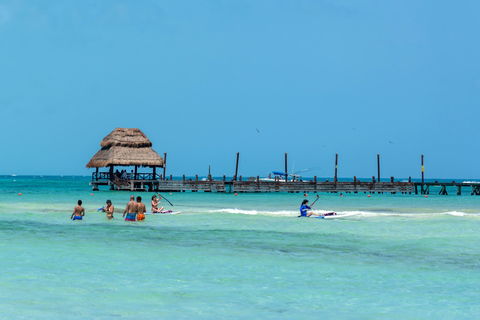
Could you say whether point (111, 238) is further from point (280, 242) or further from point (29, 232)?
point (280, 242)

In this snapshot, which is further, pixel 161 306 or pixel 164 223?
pixel 164 223

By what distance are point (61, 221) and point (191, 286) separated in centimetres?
1607

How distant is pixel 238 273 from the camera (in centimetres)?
1251

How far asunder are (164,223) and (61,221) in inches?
188

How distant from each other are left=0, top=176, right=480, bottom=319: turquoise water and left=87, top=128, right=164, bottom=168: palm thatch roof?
38.7 m

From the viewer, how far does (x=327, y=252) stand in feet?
51.9

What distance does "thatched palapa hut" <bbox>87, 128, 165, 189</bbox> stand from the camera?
61.1 meters

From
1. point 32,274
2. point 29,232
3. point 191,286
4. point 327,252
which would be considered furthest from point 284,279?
point 29,232

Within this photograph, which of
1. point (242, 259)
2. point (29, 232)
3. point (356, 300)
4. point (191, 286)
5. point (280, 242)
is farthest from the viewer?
point (29, 232)

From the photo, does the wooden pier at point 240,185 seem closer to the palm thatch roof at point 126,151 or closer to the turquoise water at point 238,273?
the palm thatch roof at point 126,151

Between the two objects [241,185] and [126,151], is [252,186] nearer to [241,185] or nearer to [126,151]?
[241,185]

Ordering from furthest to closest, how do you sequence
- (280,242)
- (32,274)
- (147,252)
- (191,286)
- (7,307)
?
(280,242)
(147,252)
(32,274)
(191,286)
(7,307)

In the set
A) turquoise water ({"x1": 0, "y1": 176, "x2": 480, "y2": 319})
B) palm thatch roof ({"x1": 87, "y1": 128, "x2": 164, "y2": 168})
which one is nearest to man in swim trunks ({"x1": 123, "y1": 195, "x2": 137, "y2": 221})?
turquoise water ({"x1": 0, "y1": 176, "x2": 480, "y2": 319})

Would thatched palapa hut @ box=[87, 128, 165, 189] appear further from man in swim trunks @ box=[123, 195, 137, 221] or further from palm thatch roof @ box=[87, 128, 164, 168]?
man in swim trunks @ box=[123, 195, 137, 221]
